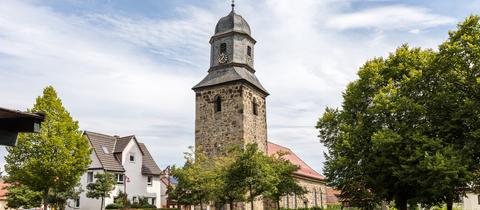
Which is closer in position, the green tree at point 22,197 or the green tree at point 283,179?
the green tree at point 283,179

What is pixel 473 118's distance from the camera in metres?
18.9

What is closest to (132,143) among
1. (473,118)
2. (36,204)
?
(36,204)

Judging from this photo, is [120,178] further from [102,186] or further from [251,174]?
[251,174]

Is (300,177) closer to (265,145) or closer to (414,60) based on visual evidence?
(265,145)

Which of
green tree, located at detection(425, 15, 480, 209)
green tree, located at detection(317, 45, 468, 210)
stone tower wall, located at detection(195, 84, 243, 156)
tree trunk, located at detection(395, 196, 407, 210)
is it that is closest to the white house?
stone tower wall, located at detection(195, 84, 243, 156)

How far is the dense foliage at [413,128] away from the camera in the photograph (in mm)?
18969

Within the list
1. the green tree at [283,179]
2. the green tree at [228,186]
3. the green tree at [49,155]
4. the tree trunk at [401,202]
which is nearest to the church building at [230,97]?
the green tree at [283,179]

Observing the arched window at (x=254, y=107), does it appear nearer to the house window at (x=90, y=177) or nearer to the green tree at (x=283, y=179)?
the green tree at (x=283, y=179)

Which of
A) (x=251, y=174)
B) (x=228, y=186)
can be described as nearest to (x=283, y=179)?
Answer: (x=251, y=174)

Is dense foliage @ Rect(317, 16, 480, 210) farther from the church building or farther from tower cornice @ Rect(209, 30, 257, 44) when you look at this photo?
tower cornice @ Rect(209, 30, 257, 44)

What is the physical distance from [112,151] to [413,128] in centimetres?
2817

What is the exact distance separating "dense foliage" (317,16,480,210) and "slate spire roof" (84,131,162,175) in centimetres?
2120

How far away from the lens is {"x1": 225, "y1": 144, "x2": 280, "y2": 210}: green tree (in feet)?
82.9

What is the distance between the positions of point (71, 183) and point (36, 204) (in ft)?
38.5
